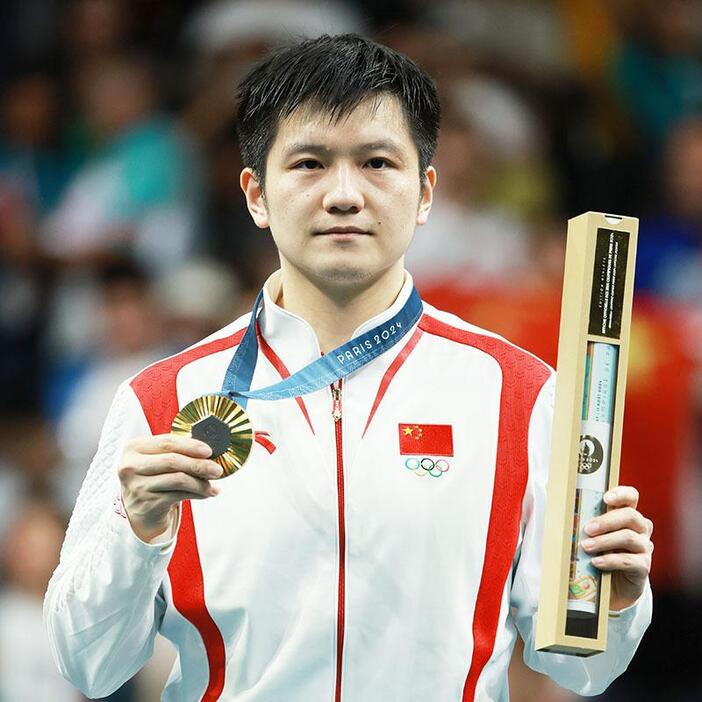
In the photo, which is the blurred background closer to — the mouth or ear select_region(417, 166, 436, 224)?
ear select_region(417, 166, 436, 224)

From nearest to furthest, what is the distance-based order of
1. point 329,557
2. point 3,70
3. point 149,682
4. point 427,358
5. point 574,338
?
point 574,338, point 329,557, point 427,358, point 149,682, point 3,70

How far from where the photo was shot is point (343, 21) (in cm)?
778

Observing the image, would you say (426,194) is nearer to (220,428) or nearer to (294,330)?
(294,330)

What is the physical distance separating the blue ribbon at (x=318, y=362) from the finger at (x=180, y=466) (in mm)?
365

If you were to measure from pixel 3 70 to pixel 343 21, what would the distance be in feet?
5.51

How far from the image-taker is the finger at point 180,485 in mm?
2828

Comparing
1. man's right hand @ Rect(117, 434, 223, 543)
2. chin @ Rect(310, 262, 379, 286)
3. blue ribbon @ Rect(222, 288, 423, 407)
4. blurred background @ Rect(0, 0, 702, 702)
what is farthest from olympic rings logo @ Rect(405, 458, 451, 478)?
blurred background @ Rect(0, 0, 702, 702)

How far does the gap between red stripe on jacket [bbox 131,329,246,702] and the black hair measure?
0.49 meters

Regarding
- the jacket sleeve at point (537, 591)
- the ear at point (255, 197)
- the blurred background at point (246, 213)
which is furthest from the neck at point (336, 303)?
the blurred background at point (246, 213)

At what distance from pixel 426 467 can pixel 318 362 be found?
0.30 meters

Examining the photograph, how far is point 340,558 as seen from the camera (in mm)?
3137

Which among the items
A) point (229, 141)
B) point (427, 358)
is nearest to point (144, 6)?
point (229, 141)

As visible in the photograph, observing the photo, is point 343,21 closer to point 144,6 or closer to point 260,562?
point 144,6

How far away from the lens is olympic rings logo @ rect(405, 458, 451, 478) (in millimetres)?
3193
